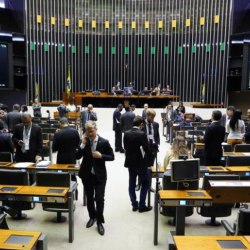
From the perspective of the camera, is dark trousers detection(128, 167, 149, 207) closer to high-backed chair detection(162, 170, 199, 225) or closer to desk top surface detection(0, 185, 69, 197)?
high-backed chair detection(162, 170, 199, 225)

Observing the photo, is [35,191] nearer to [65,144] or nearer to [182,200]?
[65,144]

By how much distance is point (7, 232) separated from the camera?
2.71m

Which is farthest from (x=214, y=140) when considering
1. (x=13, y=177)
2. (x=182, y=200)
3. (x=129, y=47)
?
(x=129, y=47)

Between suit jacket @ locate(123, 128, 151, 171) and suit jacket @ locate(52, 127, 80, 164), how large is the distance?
95 cm

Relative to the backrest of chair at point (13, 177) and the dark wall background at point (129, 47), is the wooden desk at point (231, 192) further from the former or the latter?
the dark wall background at point (129, 47)

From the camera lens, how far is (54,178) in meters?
4.34

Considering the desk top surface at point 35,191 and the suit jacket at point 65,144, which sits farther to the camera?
the suit jacket at point 65,144

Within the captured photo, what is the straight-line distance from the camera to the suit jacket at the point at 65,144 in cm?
532

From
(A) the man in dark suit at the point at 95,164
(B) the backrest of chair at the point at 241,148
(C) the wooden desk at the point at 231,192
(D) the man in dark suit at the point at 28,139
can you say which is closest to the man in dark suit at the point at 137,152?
(A) the man in dark suit at the point at 95,164

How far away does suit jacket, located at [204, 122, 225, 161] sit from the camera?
557cm

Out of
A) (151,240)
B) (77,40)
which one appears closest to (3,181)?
(151,240)

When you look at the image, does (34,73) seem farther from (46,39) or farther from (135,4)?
(135,4)

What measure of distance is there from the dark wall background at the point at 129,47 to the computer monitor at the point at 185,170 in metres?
16.0

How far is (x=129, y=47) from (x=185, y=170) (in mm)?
18895
